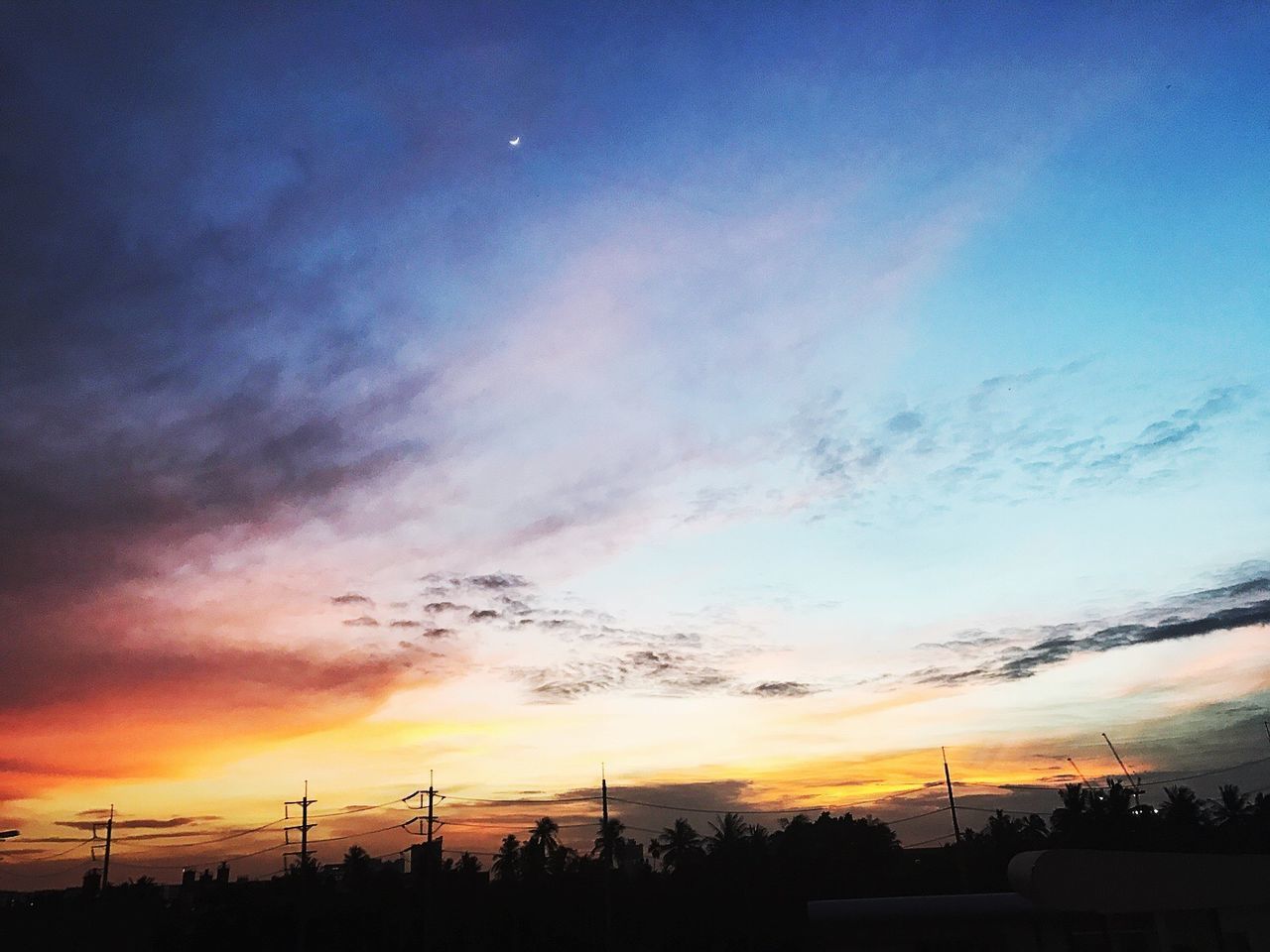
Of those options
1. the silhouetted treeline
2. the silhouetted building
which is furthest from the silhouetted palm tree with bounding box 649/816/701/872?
the silhouetted building

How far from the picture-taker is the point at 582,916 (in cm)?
8256

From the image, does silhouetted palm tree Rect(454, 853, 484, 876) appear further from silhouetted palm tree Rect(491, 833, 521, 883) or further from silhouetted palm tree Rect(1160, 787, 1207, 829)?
silhouetted palm tree Rect(1160, 787, 1207, 829)

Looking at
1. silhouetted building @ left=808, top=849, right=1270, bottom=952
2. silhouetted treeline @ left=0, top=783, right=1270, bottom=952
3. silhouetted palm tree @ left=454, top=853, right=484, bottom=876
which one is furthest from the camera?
silhouetted palm tree @ left=454, top=853, right=484, bottom=876

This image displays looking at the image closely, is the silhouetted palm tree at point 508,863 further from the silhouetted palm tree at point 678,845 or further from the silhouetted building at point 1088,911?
the silhouetted building at point 1088,911

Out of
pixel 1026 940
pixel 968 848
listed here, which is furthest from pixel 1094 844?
pixel 1026 940

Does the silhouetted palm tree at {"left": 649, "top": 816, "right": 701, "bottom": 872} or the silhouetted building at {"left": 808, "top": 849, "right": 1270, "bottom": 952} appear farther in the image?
the silhouetted palm tree at {"left": 649, "top": 816, "right": 701, "bottom": 872}

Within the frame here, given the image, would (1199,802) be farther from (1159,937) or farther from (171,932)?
(171,932)

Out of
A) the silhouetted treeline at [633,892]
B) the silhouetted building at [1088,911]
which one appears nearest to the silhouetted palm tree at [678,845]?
the silhouetted treeline at [633,892]

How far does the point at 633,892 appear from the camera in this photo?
85375 millimetres

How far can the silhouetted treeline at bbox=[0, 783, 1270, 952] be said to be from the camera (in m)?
63.8

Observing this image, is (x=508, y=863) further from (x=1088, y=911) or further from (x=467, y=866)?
(x=1088, y=911)

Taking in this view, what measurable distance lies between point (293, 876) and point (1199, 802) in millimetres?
108429

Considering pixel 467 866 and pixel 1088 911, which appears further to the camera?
pixel 467 866

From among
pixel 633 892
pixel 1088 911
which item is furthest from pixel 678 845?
pixel 1088 911
